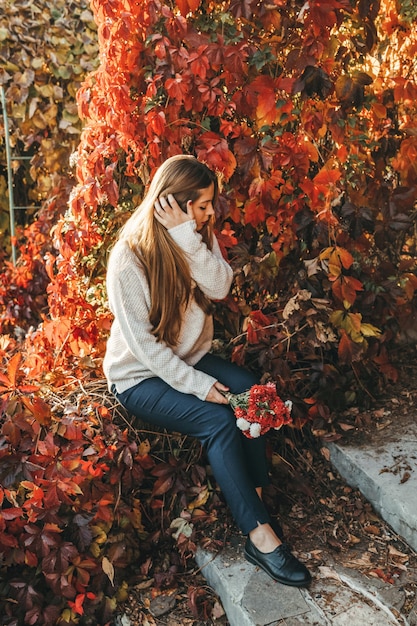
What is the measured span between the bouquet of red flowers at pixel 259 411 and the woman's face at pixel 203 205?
2.15 feet

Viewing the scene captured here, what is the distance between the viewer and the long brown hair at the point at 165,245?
234cm

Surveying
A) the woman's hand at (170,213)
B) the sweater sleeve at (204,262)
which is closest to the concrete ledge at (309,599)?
the sweater sleeve at (204,262)

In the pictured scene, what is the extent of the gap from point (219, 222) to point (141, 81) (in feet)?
2.21

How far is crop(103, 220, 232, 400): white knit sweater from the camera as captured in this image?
2299 mm

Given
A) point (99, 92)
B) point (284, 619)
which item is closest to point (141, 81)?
point (99, 92)

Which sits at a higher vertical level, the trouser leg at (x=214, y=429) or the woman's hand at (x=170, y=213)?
the woman's hand at (x=170, y=213)

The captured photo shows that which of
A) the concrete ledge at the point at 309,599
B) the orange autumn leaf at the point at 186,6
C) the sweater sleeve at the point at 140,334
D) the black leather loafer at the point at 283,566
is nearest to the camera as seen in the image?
Result: the concrete ledge at the point at 309,599

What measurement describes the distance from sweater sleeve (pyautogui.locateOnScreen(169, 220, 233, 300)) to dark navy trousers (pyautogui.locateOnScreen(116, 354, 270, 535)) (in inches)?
14.3

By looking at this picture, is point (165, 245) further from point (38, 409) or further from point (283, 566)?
point (283, 566)

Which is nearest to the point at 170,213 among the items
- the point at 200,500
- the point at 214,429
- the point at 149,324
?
the point at 149,324

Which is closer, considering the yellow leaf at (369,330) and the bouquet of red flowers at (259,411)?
the bouquet of red flowers at (259,411)

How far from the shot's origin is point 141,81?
274 centimetres

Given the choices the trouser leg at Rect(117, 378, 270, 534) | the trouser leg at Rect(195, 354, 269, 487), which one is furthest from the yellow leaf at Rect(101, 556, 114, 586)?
the trouser leg at Rect(195, 354, 269, 487)

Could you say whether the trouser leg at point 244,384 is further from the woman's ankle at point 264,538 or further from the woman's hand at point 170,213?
the woman's hand at point 170,213
